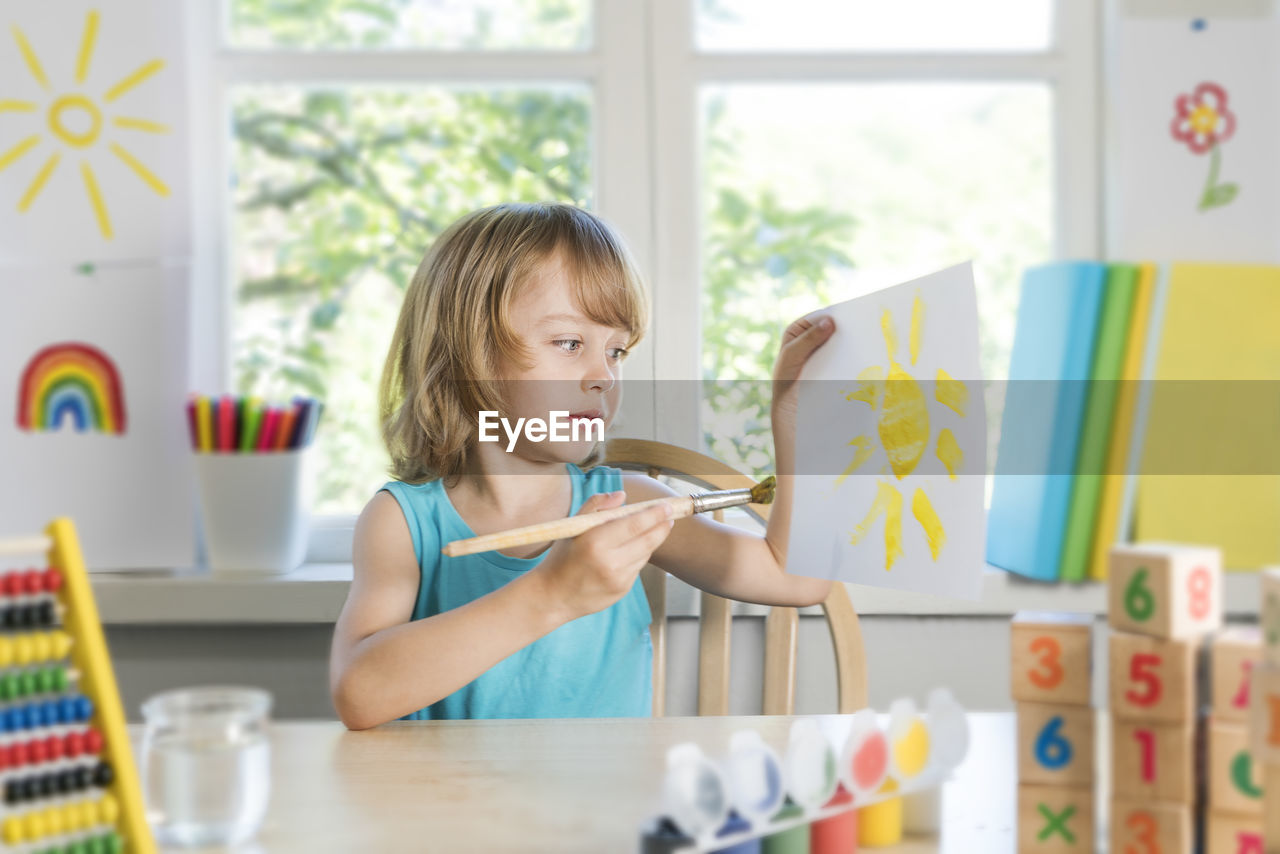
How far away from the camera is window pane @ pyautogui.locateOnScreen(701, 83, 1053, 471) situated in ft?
4.58

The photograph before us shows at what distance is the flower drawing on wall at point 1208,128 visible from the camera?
51.3 inches

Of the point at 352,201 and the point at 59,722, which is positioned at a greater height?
the point at 352,201

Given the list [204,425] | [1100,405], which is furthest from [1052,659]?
[204,425]

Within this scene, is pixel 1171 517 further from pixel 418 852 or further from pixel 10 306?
pixel 10 306

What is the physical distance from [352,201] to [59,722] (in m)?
1.04

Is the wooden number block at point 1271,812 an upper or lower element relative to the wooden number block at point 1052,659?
lower

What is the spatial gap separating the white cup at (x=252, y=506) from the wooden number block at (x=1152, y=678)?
101 cm

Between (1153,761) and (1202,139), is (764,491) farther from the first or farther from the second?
(1202,139)

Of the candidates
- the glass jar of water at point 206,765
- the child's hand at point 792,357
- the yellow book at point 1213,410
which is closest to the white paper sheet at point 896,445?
the child's hand at point 792,357

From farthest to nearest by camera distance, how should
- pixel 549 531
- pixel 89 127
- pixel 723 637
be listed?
pixel 89 127 < pixel 723 637 < pixel 549 531

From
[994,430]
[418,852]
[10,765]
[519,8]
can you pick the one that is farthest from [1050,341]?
[10,765]

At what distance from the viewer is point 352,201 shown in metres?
1.39

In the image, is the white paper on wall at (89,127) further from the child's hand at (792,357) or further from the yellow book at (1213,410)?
the yellow book at (1213,410)

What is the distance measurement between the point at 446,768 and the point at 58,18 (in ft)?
3.79
